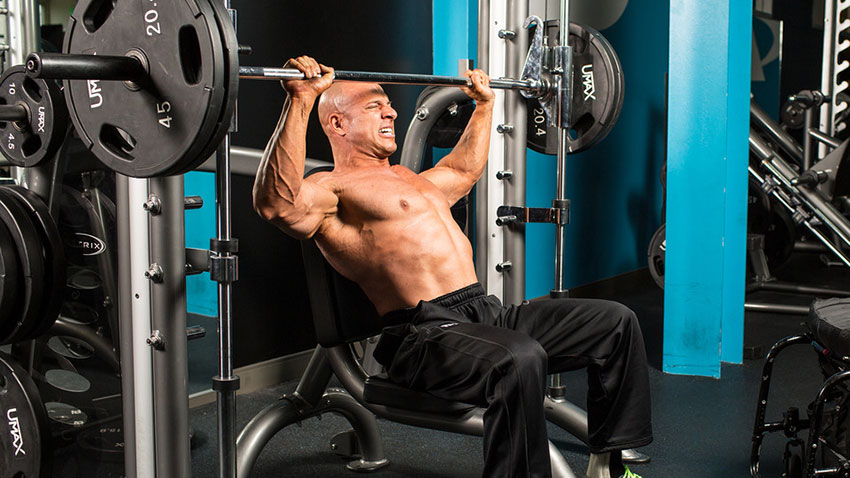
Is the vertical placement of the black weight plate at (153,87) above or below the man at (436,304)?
above

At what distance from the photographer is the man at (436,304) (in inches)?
75.5

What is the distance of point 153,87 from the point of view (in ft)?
4.91

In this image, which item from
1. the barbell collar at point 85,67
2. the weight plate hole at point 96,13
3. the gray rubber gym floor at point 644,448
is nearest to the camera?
the barbell collar at point 85,67

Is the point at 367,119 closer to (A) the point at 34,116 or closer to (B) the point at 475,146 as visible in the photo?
(B) the point at 475,146

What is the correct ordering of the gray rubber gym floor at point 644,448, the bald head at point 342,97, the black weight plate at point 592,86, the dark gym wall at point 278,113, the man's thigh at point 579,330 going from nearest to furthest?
the man's thigh at point 579,330
the bald head at point 342,97
the gray rubber gym floor at point 644,448
the black weight plate at point 592,86
the dark gym wall at point 278,113

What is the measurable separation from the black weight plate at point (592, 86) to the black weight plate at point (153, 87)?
5.15 ft

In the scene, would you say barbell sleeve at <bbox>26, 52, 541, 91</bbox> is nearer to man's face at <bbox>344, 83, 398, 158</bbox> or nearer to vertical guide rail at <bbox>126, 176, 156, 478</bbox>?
vertical guide rail at <bbox>126, 176, 156, 478</bbox>

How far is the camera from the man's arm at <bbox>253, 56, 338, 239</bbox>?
189cm

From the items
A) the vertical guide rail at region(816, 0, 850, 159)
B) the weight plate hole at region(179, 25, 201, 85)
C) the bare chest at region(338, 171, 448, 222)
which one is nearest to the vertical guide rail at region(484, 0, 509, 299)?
the bare chest at region(338, 171, 448, 222)

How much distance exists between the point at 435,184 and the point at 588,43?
76cm

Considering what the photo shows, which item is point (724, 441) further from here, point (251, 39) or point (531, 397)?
point (251, 39)

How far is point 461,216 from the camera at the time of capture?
10.8ft

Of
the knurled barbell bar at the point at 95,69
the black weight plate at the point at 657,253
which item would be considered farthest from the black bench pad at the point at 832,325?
the black weight plate at the point at 657,253

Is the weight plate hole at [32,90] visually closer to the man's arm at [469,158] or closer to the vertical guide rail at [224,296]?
→ the vertical guide rail at [224,296]
